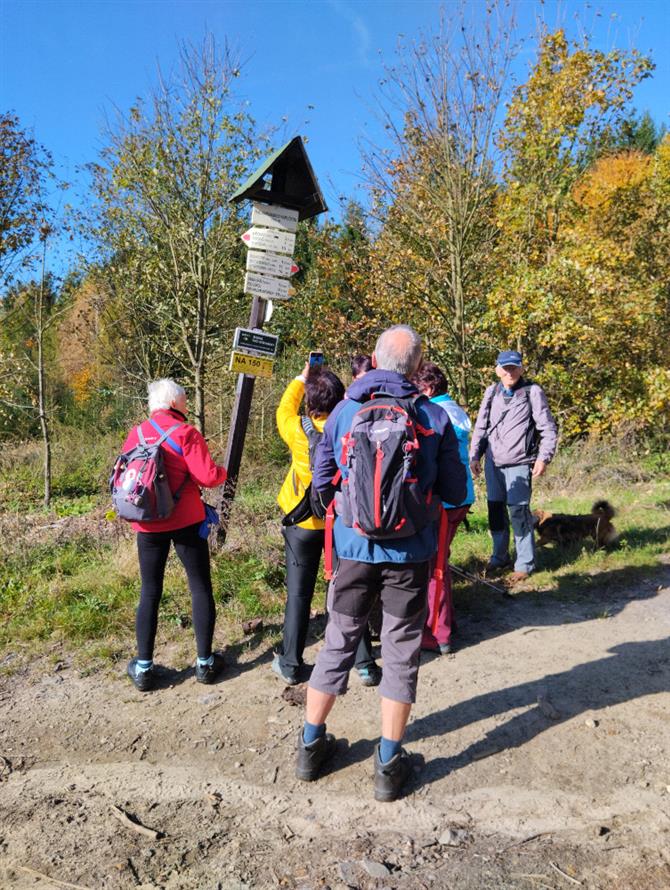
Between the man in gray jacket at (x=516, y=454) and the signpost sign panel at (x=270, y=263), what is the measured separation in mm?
2031

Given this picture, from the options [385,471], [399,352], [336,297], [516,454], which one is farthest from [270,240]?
[336,297]

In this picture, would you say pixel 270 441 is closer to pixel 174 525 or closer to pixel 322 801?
pixel 174 525

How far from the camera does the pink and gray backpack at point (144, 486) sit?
3559mm

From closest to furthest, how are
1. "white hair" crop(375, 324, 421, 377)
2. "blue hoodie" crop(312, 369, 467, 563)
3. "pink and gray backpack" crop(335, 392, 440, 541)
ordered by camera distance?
1. "pink and gray backpack" crop(335, 392, 440, 541)
2. "blue hoodie" crop(312, 369, 467, 563)
3. "white hair" crop(375, 324, 421, 377)

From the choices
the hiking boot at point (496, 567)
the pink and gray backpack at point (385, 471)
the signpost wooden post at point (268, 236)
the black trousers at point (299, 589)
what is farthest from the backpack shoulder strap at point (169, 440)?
the hiking boot at point (496, 567)

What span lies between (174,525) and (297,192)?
135 inches

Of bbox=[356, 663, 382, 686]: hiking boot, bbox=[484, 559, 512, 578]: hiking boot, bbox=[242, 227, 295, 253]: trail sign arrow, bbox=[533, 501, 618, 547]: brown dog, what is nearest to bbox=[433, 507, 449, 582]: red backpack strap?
bbox=[356, 663, 382, 686]: hiking boot

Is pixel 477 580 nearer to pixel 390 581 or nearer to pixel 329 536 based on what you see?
pixel 329 536

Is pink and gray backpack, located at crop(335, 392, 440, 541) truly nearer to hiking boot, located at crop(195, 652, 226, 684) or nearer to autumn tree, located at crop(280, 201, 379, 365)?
hiking boot, located at crop(195, 652, 226, 684)

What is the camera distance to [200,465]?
12.1ft

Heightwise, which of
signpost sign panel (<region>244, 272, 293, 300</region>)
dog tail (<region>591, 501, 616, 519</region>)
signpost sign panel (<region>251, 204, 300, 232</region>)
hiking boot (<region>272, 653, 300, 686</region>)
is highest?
signpost sign panel (<region>251, 204, 300, 232</region>)

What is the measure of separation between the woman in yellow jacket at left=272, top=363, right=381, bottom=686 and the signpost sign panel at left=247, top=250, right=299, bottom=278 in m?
2.00

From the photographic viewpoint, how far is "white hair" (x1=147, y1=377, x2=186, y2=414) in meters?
3.80

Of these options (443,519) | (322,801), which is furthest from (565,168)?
(322,801)
